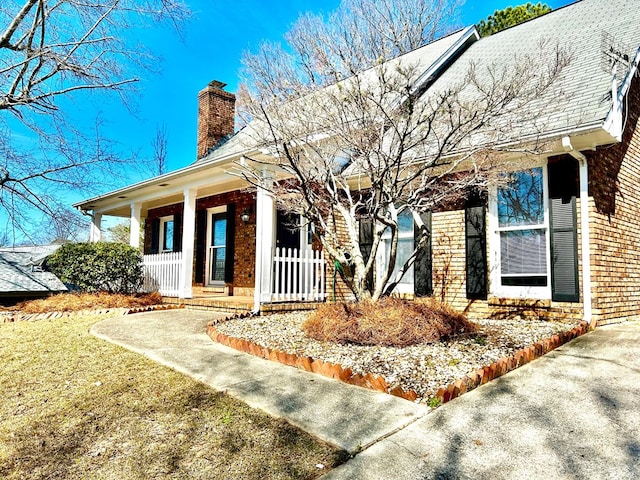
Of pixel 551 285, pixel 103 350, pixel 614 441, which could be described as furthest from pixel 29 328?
pixel 551 285

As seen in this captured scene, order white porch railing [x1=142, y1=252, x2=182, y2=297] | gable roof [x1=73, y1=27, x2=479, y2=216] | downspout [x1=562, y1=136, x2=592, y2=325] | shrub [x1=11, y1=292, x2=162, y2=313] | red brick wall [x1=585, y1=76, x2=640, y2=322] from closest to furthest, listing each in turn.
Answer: downspout [x1=562, y1=136, x2=592, y2=325]
red brick wall [x1=585, y1=76, x2=640, y2=322]
gable roof [x1=73, y1=27, x2=479, y2=216]
shrub [x1=11, y1=292, x2=162, y2=313]
white porch railing [x1=142, y1=252, x2=182, y2=297]

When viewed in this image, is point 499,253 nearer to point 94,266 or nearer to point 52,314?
point 52,314

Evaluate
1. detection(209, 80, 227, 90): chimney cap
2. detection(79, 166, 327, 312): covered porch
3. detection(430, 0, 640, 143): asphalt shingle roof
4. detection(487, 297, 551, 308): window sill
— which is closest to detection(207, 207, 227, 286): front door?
detection(79, 166, 327, 312): covered porch

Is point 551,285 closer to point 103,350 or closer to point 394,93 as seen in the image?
point 394,93

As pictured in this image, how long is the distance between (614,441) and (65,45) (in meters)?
8.21

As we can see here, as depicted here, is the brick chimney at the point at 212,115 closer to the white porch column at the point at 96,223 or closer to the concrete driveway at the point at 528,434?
the white porch column at the point at 96,223

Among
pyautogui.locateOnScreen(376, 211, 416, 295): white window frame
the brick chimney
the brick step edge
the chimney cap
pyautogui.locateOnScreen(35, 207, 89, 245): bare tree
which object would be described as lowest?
the brick step edge

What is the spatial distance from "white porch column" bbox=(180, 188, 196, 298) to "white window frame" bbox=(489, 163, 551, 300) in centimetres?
642

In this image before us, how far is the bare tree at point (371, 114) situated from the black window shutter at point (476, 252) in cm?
82

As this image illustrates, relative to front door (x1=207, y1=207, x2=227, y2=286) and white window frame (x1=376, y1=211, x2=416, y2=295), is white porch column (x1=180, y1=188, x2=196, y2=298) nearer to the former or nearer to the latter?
front door (x1=207, y1=207, x2=227, y2=286)

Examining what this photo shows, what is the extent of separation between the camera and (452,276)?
7.32 m

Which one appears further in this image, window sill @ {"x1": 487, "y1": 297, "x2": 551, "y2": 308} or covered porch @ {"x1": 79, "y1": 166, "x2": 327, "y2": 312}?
covered porch @ {"x1": 79, "y1": 166, "x2": 327, "y2": 312}

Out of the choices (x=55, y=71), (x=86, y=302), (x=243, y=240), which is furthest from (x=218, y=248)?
(x=55, y=71)

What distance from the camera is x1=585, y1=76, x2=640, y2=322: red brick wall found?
19.4 ft
